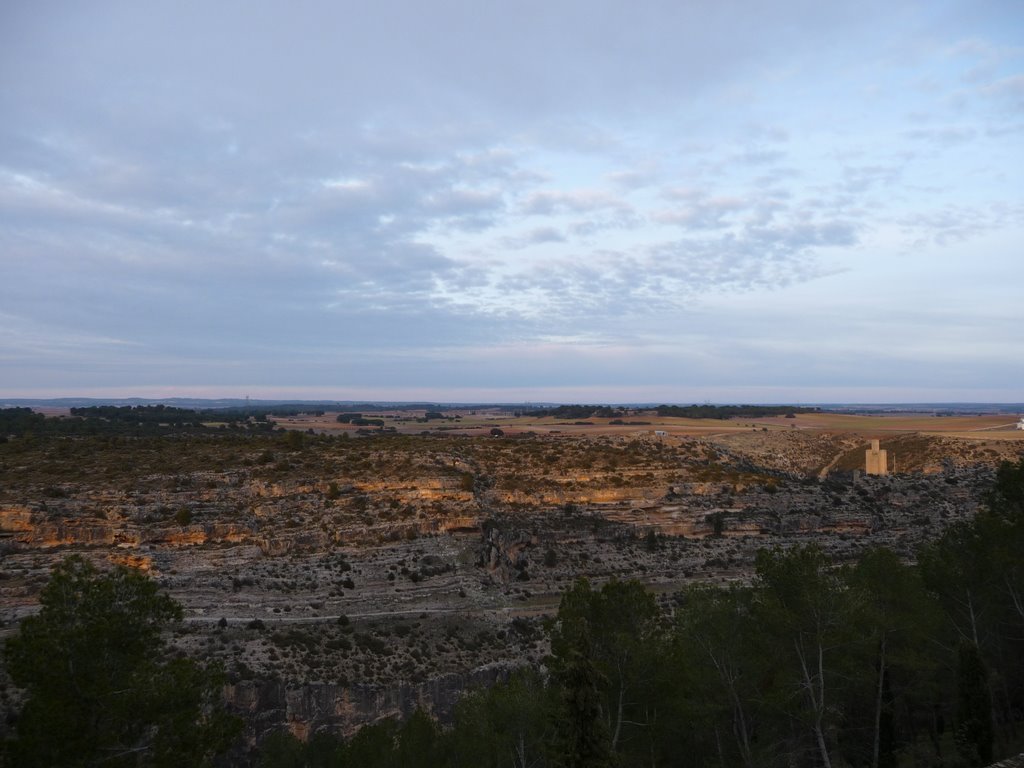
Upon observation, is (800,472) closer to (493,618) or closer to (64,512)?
(493,618)

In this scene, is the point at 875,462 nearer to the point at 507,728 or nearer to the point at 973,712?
the point at 973,712

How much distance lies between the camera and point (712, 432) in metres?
90.0

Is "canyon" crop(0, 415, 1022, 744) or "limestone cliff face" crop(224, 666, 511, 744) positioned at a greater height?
"canyon" crop(0, 415, 1022, 744)

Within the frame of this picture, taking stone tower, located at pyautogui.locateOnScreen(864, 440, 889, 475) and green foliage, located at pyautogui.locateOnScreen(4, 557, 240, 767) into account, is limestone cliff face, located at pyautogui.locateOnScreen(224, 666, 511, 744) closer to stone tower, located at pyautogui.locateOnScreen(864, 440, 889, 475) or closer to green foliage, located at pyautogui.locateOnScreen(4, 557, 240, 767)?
green foliage, located at pyautogui.locateOnScreen(4, 557, 240, 767)

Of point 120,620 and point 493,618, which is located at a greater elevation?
point 120,620

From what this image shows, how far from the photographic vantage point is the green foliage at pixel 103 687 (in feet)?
42.8

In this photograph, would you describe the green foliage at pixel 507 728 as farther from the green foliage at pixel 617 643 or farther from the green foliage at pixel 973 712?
the green foliage at pixel 973 712

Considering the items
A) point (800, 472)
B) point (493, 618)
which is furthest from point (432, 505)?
point (800, 472)

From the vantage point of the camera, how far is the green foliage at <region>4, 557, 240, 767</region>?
Answer: 1303 centimetres

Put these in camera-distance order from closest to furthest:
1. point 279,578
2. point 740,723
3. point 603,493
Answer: point 740,723, point 279,578, point 603,493

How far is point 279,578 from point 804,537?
39.3 m

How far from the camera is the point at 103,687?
13.5 m

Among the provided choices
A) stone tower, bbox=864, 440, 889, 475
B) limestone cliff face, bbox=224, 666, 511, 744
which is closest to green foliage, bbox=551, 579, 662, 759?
limestone cliff face, bbox=224, 666, 511, 744

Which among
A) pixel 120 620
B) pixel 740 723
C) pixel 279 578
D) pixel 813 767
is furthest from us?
pixel 279 578
